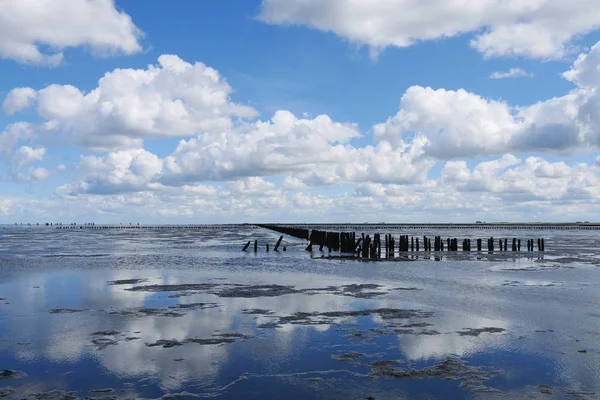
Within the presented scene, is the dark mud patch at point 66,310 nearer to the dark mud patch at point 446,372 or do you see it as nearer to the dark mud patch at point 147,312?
the dark mud patch at point 147,312

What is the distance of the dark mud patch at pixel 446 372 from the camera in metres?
9.55

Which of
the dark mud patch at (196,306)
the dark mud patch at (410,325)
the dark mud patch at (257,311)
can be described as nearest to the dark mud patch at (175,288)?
the dark mud patch at (196,306)

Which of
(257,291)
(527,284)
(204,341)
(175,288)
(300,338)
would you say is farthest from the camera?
(527,284)

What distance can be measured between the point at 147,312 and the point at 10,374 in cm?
656

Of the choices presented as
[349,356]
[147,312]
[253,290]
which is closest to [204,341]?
[349,356]

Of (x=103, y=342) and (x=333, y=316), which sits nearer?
(x=103, y=342)

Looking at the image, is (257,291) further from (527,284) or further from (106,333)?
(527,284)

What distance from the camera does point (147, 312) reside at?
54.1ft

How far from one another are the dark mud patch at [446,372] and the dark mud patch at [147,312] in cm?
793

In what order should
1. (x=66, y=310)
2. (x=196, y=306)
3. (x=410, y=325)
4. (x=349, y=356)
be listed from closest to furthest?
(x=349, y=356) < (x=410, y=325) < (x=66, y=310) < (x=196, y=306)

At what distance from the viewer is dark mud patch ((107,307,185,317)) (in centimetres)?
1599

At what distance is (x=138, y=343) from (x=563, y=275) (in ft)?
78.9

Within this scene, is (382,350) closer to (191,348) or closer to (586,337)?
(191,348)

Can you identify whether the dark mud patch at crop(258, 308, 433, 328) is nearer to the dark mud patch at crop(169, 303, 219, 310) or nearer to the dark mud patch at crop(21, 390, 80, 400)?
the dark mud patch at crop(169, 303, 219, 310)
